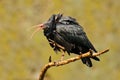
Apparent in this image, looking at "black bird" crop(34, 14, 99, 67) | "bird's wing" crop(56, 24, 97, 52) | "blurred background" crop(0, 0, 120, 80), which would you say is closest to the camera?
"black bird" crop(34, 14, 99, 67)

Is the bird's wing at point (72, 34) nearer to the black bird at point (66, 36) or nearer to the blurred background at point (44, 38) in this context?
the black bird at point (66, 36)

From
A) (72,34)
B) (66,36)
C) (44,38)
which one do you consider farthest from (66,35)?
(44,38)

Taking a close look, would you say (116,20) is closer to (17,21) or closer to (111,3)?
(111,3)

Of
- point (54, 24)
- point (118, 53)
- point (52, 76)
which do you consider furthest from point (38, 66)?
point (54, 24)

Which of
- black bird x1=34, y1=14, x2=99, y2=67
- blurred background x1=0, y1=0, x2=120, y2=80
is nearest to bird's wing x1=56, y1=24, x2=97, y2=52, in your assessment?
black bird x1=34, y1=14, x2=99, y2=67

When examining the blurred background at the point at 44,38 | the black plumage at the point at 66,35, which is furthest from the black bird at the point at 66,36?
the blurred background at the point at 44,38

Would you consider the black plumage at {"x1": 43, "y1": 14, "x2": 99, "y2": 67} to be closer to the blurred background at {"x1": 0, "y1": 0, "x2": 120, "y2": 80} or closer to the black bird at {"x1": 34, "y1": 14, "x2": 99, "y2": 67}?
the black bird at {"x1": 34, "y1": 14, "x2": 99, "y2": 67}

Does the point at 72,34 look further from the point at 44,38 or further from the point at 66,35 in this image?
the point at 44,38
